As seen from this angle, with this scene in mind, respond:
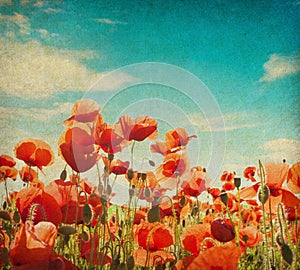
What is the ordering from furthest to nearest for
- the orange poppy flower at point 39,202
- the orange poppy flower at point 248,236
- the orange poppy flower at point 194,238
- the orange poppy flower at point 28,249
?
the orange poppy flower at point 248,236
the orange poppy flower at point 194,238
the orange poppy flower at point 39,202
the orange poppy flower at point 28,249

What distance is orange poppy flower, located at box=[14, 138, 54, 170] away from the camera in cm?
126

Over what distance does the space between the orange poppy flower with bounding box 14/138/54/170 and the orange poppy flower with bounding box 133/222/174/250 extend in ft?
1.39

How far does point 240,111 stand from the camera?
1.85 metres

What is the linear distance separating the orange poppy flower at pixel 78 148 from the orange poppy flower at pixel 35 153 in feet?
1.10

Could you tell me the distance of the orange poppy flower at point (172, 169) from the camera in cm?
128

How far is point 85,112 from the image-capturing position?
1067mm

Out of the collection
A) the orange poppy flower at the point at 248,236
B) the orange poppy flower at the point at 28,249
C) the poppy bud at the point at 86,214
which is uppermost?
the poppy bud at the point at 86,214

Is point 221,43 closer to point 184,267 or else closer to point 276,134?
point 276,134

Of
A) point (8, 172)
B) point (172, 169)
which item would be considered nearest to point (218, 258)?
point (172, 169)

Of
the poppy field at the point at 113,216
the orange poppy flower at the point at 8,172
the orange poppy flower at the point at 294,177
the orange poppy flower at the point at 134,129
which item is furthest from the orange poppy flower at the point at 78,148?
the orange poppy flower at the point at 8,172

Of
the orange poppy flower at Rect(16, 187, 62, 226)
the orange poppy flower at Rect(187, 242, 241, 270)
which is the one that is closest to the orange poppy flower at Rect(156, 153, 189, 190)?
the orange poppy flower at Rect(16, 187, 62, 226)

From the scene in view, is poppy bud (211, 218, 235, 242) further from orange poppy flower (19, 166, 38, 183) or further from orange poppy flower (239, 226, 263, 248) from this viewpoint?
orange poppy flower (19, 166, 38, 183)

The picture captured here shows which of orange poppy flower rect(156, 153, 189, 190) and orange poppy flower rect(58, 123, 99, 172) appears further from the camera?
orange poppy flower rect(156, 153, 189, 190)

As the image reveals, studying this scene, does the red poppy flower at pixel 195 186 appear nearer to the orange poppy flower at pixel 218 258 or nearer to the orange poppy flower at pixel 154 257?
the orange poppy flower at pixel 154 257
